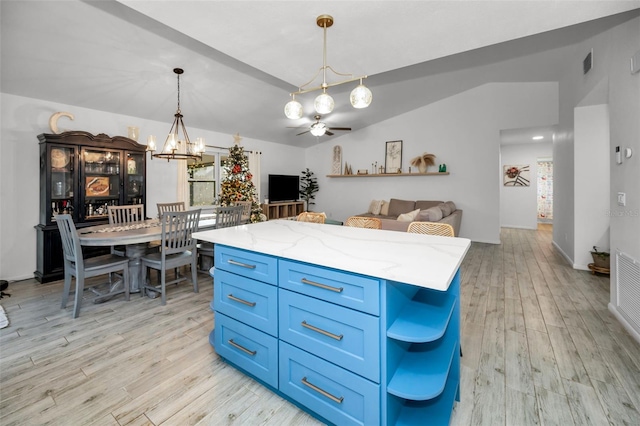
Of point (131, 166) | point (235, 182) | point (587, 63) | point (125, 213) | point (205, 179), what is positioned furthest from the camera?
point (205, 179)

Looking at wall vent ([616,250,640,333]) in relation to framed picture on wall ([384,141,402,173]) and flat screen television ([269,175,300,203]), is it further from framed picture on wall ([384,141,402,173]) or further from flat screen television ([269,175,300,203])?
flat screen television ([269,175,300,203])

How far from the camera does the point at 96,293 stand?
324cm

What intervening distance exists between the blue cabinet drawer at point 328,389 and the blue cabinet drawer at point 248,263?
0.40 m

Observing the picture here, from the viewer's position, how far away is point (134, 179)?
454 centimetres

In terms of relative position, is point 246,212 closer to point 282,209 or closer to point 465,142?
point 282,209

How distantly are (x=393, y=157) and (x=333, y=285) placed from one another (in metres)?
6.59

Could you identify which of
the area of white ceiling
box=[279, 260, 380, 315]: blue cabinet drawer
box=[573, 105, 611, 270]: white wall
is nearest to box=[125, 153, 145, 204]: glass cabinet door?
the area of white ceiling

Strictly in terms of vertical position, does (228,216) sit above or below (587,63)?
below

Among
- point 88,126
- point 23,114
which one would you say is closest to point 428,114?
point 88,126

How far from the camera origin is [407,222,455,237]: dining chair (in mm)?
2486

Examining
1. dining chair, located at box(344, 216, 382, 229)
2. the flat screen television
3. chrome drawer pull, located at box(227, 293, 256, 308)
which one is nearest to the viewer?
chrome drawer pull, located at box(227, 293, 256, 308)

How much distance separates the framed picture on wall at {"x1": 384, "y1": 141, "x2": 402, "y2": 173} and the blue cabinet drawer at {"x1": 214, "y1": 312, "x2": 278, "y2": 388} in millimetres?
6282

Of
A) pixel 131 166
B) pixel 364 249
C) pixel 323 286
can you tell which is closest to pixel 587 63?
pixel 364 249

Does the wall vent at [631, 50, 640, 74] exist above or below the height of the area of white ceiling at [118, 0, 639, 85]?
below
